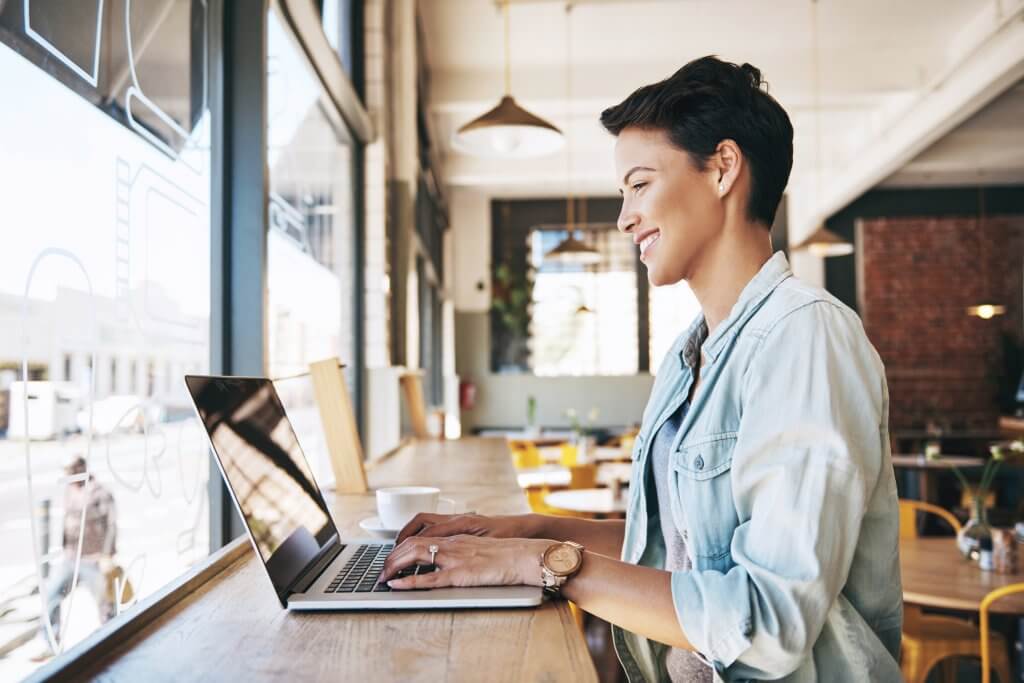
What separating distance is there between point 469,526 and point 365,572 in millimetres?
189

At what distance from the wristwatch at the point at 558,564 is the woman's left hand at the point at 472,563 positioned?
15 millimetres

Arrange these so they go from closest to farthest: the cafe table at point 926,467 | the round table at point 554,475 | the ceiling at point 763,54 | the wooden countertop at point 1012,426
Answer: the round table at point 554,475 → the ceiling at point 763,54 → the cafe table at point 926,467 → the wooden countertop at point 1012,426

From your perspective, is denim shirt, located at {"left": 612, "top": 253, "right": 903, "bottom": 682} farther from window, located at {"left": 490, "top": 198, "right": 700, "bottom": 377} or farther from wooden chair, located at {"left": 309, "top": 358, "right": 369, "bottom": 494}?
window, located at {"left": 490, "top": 198, "right": 700, "bottom": 377}

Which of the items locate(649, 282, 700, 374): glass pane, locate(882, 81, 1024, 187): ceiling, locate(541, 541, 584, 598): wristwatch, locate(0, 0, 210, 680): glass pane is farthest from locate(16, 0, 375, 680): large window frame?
locate(649, 282, 700, 374): glass pane

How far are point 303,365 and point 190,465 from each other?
1.08 m

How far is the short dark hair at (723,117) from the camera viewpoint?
3.95 ft

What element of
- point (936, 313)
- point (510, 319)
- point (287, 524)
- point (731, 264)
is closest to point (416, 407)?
point (287, 524)

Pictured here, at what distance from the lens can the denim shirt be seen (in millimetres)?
960

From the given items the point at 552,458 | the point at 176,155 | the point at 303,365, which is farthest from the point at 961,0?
the point at 176,155

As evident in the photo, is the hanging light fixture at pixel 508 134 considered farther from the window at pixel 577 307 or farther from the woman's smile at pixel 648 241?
the window at pixel 577 307

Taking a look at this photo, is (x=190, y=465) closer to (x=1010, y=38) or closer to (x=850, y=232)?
(x=1010, y=38)

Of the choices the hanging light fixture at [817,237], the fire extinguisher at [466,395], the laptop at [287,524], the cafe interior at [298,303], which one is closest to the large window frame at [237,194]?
the cafe interior at [298,303]

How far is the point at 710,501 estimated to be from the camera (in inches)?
44.7

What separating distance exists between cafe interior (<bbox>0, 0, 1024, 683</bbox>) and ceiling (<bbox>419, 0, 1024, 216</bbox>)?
0.03 meters
